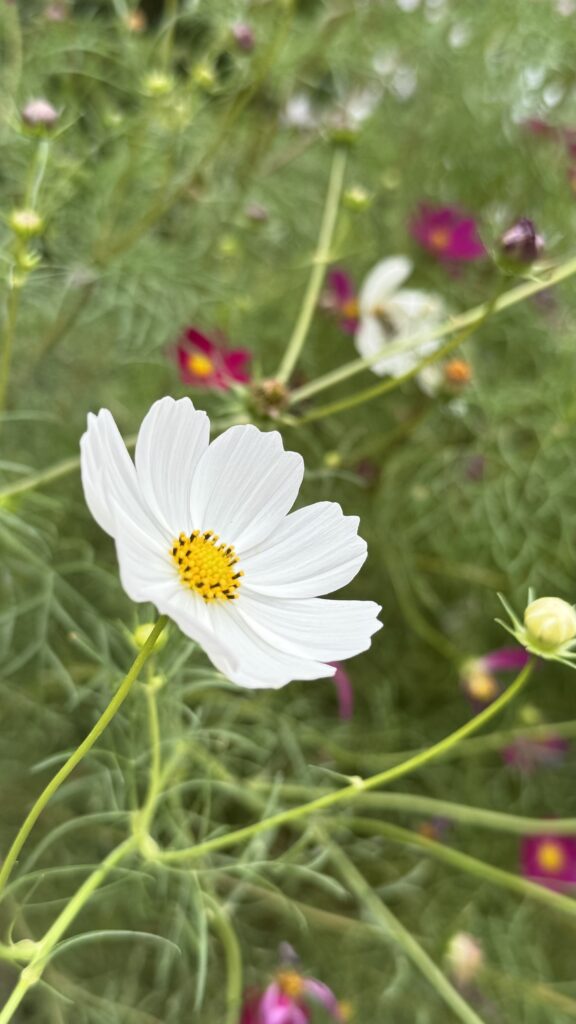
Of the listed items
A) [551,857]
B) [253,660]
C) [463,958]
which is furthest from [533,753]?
[253,660]

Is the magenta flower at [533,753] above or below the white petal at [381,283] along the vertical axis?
below

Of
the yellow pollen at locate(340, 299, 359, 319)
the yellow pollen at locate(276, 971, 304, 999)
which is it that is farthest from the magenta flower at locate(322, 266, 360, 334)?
the yellow pollen at locate(276, 971, 304, 999)

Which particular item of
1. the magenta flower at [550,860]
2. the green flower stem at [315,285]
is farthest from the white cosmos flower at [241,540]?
the magenta flower at [550,860]

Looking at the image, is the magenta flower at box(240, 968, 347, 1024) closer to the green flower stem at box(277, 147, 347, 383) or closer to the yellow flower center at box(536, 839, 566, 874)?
the yellow flower center at box(536, 839, 566, 874)

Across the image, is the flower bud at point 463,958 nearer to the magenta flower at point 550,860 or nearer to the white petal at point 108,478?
the magenta flower at point 550,860

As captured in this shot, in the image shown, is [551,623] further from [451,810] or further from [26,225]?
[26,225]

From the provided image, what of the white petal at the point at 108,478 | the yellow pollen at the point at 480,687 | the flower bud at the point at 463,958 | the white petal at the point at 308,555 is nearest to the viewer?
the white petal at the point at 108,478
